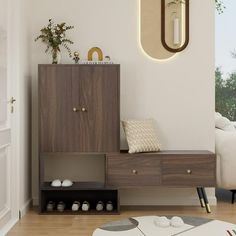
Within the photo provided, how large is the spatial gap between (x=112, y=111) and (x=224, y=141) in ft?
3.87

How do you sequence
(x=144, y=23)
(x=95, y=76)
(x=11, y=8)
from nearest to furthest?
(x=11, y=8) < (x=95, y=76) < (x=144, y=23)

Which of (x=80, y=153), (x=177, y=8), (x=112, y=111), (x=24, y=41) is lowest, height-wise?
(x=80, y=153)

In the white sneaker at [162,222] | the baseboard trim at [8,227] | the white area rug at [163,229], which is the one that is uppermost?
the white sneaker at [162,222]

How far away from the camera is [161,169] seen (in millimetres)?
4078

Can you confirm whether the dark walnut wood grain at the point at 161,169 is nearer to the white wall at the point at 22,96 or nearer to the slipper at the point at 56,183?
the slipper at the point at 56,183

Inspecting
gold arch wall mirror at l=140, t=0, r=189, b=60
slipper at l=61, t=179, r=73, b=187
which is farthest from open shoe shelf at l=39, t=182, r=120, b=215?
gold arch wall mirror at l=140, t=0, r=189, b=60

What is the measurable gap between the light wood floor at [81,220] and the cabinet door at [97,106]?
0.61 m

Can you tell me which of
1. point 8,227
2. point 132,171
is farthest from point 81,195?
point 8,227

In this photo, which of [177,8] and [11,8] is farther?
[177,8]

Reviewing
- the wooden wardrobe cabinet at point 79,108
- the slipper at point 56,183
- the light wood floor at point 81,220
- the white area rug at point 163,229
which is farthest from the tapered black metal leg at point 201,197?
the white area rug at point 163,229

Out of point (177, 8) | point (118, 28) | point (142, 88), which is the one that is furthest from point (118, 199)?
point (177, 8)

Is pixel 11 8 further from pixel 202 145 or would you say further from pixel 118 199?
pixel 202 145

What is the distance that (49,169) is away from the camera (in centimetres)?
449

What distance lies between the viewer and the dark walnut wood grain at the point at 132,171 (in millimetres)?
4074
